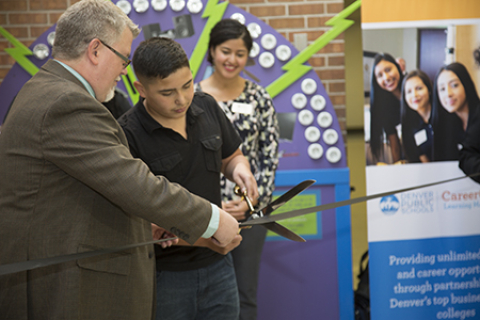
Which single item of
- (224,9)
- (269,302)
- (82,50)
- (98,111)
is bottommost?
(269,302)

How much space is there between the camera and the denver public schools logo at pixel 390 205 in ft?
10.4

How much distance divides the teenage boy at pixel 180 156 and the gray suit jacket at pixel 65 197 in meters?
0.37

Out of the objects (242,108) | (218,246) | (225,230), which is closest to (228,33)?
(242,108)

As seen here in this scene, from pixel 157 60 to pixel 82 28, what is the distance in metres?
0.34

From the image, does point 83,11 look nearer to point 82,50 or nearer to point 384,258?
point 82,50

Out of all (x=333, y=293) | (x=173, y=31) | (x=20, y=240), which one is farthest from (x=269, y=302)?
(x=20, y=240)

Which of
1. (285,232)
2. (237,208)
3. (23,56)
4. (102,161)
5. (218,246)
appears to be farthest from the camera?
(23,56)

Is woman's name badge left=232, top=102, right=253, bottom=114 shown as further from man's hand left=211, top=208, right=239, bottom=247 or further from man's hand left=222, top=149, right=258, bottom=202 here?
man's hand left=211, top=208, right=239, bottom=247

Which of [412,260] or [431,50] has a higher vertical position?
[431,50]

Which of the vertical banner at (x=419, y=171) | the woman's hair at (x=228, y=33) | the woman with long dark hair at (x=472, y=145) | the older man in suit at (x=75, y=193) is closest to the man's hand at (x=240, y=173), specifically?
the older man in suit at (x=75, y=193)

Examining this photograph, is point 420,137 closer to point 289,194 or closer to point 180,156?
point 289,194

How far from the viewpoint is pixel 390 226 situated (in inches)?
125

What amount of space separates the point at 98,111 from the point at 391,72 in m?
2.27

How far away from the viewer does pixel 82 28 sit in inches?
60.4
